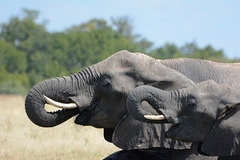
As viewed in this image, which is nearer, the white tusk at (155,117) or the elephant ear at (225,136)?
the elephant ear at (225,136)

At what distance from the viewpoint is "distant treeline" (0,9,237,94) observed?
175 ft

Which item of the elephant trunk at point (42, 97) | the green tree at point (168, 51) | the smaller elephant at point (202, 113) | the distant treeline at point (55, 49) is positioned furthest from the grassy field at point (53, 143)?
the green tree at point (168, 51)

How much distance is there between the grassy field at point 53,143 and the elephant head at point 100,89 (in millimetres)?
2681

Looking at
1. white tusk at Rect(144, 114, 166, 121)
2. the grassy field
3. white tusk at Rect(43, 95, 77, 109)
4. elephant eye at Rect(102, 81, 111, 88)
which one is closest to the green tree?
the grassy field

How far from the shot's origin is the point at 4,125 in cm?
1459

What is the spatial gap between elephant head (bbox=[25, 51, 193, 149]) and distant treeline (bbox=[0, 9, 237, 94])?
113ft

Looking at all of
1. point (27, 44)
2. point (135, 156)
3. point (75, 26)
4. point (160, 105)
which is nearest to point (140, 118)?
point (160, 105)

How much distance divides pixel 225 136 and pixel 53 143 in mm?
5966

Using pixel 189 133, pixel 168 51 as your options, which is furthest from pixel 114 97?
pixel 168 51

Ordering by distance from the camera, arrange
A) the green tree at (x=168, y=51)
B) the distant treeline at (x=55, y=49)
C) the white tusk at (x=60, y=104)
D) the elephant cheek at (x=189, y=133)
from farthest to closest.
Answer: the green tree at (x=168, y=51)
the distant treeline at (x=55, y=49)
the white tusk at (x=60, y=104)
the elephant cheek at (x=189, y=133)

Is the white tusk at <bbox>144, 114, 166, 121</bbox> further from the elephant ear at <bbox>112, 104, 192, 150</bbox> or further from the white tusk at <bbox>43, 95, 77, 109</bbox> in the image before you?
the white tusk at <bbox>43, 95, 77, 109</bbox>

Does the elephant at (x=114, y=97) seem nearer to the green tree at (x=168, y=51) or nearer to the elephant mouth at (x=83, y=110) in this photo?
the elephant mouth at (x=83, y=110)

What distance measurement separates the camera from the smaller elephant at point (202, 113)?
653 centimetres

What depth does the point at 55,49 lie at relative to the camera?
60.4m
